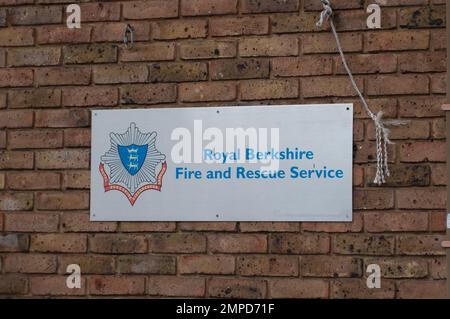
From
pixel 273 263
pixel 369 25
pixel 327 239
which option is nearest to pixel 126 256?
pixel 273 263

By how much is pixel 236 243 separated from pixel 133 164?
60cm

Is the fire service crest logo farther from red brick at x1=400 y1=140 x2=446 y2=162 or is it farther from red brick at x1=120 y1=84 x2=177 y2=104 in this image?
red brick at x1=400 y1=140 x2=446 y2=162

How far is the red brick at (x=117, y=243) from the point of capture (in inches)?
141

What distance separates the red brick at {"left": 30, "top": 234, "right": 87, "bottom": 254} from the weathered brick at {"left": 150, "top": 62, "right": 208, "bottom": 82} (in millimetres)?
821

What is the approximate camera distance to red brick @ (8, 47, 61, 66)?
12.2ft

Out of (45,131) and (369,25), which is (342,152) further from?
(45,131)

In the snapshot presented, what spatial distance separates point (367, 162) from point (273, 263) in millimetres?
609

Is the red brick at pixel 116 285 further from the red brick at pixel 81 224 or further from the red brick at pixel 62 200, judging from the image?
the red brick at pixel 62 200

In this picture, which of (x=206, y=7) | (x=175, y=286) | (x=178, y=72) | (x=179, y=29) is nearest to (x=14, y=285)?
(x=175, y=286)

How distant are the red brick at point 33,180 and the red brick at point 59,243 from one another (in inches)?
9.2

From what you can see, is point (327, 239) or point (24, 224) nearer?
point (327, 239)

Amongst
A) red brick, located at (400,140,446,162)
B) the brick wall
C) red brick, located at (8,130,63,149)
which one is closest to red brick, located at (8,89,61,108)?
the brick wall

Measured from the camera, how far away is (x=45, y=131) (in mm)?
3691

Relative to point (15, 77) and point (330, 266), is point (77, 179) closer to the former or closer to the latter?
point (15, 77)
